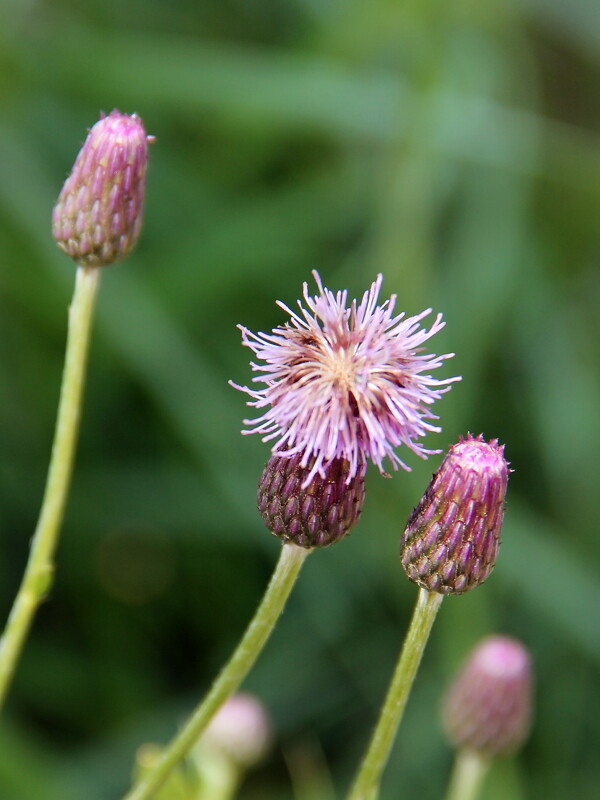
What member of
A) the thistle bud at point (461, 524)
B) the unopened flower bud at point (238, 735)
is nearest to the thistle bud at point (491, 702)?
the unopened flower bud at point (238, 735)

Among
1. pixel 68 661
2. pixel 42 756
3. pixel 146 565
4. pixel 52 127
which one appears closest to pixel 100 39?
pixel 52 127

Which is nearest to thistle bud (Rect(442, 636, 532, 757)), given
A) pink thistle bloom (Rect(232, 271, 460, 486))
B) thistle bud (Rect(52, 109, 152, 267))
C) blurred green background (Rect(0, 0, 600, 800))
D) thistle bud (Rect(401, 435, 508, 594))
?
blurred green background (Rect(0, 0, 600, 800))

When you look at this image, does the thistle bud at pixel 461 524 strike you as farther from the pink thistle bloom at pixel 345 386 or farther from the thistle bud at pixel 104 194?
the thistle bud at pixel 104 194

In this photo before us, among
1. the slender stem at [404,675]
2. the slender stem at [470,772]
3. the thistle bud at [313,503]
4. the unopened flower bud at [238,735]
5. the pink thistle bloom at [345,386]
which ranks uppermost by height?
the pink thistle bloom at [345,386]

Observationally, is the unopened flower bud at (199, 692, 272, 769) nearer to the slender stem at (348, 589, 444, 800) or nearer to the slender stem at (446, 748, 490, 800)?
the slender stem at (446, 748, 490, 800)

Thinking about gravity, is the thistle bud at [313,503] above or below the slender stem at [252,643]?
above

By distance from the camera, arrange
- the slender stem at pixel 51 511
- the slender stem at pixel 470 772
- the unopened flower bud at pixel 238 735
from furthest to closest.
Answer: the unopened flower bud at pixel 238 735 → the slender stem at pixel 470 772 → the slender stem at pixel 51 511
